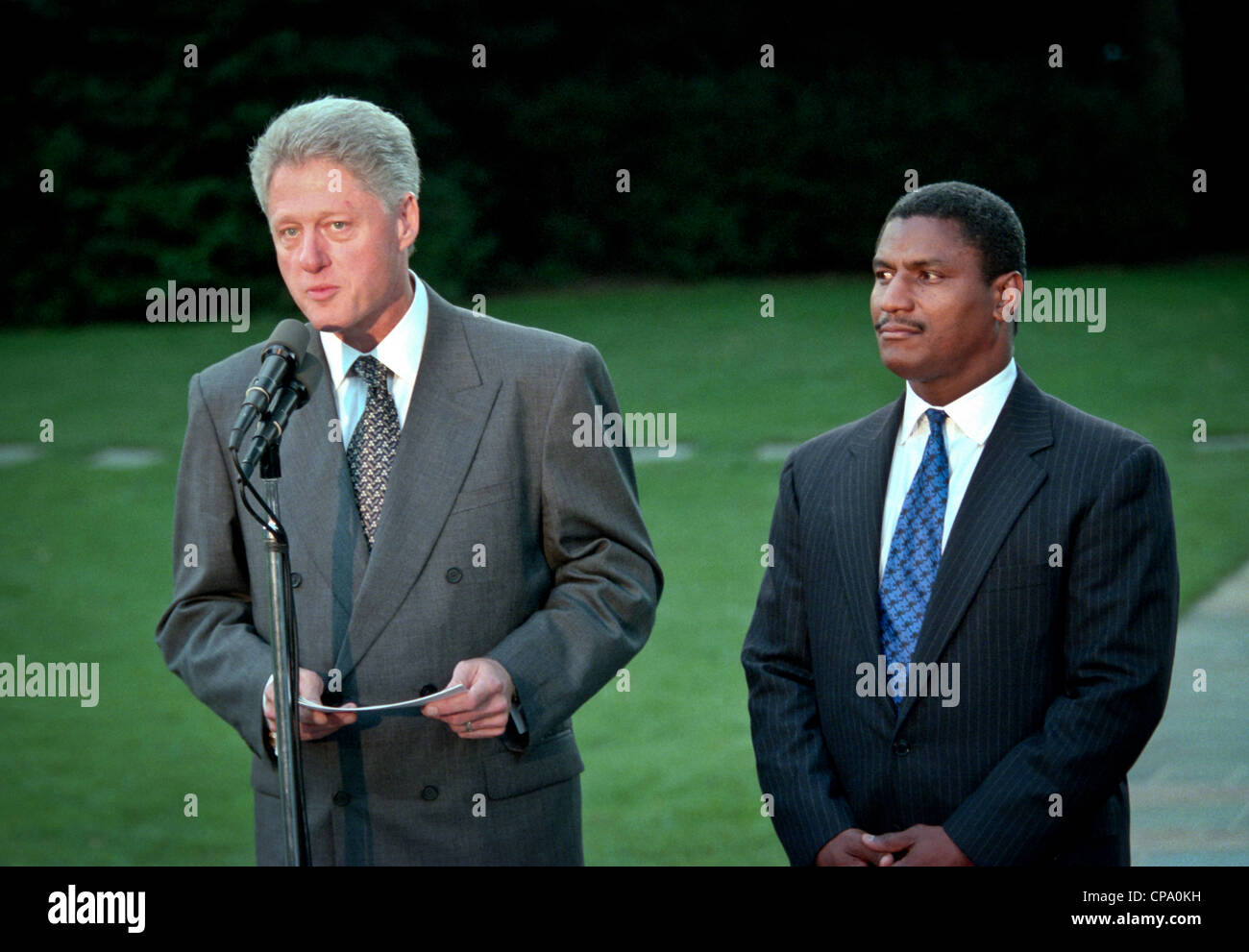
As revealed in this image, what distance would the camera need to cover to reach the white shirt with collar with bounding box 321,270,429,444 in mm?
3479

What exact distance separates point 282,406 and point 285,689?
0.51m

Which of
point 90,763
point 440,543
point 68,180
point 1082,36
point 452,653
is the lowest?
point 90,763

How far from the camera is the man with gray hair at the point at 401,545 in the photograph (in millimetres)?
3260

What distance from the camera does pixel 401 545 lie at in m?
3.32

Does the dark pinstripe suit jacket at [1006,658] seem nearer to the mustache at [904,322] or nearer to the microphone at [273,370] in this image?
the mustache at [904,322]

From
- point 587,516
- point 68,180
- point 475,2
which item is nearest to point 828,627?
point 587,516

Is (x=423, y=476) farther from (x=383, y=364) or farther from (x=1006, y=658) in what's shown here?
(x=1006, y=658)

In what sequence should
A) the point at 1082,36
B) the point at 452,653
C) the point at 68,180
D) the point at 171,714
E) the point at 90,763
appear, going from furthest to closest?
1. the point at 1082,36
2. the point at 68,180
3. the point at 171,714
4. the point at 90,763
5. the point at 452,653

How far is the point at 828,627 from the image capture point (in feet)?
11.4

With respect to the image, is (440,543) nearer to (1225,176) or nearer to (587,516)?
(587,516)

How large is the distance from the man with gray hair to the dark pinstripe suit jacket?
1.38ft

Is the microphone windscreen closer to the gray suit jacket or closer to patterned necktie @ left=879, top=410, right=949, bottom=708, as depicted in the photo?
the gray suit jacket

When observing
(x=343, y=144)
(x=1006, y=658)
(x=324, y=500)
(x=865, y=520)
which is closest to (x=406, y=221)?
(x=343, y=144)
